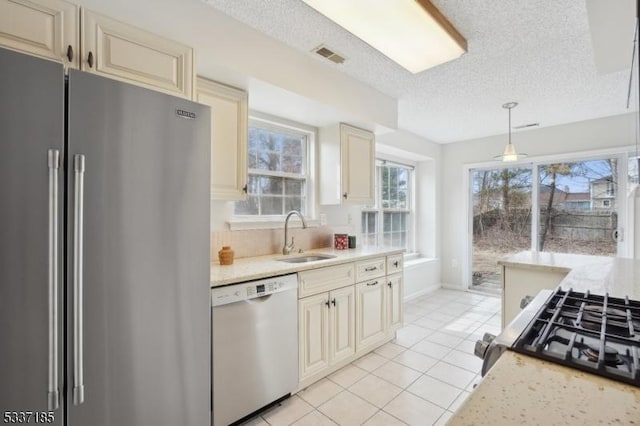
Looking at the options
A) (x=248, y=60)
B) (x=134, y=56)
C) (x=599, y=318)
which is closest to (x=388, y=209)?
(x=248, y=60)

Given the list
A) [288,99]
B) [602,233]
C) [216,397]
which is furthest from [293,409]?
[602,233]

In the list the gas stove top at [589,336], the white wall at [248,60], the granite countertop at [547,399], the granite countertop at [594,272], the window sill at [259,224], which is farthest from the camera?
the window sill at [259,224]

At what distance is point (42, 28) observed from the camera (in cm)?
121

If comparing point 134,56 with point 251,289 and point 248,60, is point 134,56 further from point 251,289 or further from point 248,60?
point 251,289

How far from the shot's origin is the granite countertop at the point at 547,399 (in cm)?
51

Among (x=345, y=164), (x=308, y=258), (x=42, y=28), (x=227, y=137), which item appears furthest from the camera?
(x=345, y=164)

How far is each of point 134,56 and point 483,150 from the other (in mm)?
4697

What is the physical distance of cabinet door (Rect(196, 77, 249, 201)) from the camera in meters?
1.99

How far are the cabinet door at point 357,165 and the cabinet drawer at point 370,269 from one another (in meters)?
Result: 0.66

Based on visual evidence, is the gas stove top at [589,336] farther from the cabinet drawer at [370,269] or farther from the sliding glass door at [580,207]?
the sliding glass door at [580,207]

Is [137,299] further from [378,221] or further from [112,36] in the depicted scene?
[378,221]

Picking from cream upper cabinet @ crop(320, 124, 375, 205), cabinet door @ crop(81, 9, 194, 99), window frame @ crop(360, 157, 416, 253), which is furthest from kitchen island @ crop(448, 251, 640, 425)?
window frame @ crop(360, 157, 416, 253)

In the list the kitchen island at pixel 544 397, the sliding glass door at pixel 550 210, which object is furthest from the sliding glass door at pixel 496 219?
the kitchen island at pixel 544 397

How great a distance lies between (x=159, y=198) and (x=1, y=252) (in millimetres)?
513
